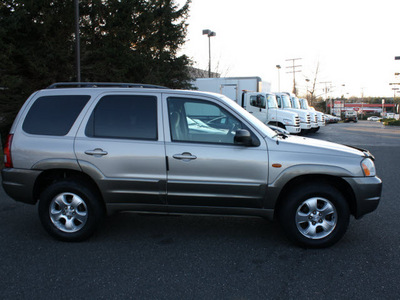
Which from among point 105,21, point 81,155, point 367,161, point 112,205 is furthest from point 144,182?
point 105,21

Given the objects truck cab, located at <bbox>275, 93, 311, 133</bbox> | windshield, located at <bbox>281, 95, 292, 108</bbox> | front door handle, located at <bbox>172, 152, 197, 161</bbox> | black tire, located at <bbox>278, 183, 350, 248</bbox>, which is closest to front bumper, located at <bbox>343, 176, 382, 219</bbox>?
black tire, located at <bbox>278, 183, 350, 248</bbox>

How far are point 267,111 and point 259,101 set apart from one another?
0.71 meters

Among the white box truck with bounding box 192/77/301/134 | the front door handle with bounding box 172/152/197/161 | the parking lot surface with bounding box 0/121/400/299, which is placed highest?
the white box truck with bounding box 192/77/301/134

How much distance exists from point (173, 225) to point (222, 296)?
6.46ft

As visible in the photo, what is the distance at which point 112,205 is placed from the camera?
13.9 ft

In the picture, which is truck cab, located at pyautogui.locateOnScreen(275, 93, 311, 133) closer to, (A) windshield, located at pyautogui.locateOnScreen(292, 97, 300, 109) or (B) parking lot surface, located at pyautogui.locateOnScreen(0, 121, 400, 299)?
(A) windshield, located at pyautogui.locateOnScreen(292, 97, 300, 109)

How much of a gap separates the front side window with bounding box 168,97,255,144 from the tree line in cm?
1047

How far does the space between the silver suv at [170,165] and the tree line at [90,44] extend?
9.74 m

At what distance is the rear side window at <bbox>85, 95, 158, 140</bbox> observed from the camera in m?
4.22

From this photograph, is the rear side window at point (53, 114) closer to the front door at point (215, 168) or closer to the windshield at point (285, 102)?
the front door at point (215, 168)

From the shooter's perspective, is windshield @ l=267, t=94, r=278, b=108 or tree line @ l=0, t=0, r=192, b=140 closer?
tree line @ l=0, t=0, r=192, b=140

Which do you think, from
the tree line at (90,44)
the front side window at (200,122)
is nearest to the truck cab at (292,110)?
the tree line at (90,44)

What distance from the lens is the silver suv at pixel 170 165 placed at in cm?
402

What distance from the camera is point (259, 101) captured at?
18.9 meters
